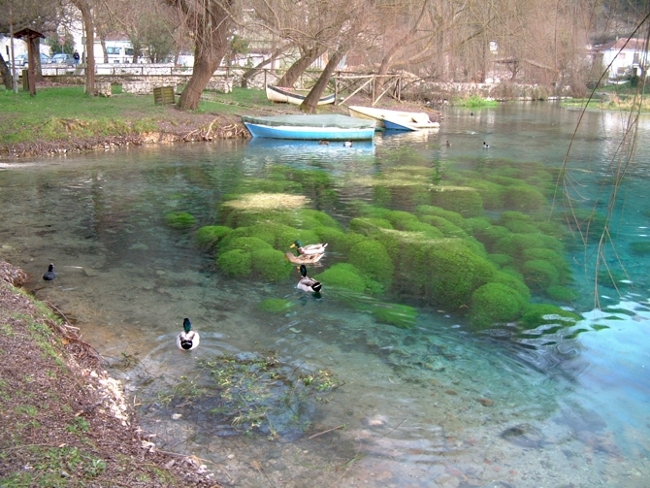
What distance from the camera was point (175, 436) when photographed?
5215 mm

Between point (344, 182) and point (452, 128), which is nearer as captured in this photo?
point (344, 182)

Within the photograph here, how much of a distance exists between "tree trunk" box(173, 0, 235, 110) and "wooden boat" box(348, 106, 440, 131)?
26.7 feet

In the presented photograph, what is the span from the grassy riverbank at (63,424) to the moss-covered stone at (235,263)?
3.27 m

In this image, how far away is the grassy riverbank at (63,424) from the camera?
148 inches

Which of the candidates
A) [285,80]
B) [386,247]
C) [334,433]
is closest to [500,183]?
[386,247]

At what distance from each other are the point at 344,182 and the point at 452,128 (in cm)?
1541

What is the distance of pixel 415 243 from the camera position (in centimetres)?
1057

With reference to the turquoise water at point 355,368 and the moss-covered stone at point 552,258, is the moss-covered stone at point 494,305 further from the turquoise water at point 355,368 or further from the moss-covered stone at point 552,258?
the moss-covered stone at point 552,258

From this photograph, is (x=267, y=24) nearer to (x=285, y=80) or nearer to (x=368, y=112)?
(x=368, y=112)

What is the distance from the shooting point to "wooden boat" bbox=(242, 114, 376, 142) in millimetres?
23609

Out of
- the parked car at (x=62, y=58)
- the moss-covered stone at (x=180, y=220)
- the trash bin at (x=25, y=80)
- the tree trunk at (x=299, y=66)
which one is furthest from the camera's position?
the parked car at (x=62, y=58)

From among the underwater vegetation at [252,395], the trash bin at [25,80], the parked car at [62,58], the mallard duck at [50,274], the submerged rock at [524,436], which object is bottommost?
the submerged rock at [524,436]

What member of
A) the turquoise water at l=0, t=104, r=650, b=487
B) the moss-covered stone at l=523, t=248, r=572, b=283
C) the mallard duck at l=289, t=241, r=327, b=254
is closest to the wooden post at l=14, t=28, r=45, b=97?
the turquoise water at l=0, t=104, r=650, b=487

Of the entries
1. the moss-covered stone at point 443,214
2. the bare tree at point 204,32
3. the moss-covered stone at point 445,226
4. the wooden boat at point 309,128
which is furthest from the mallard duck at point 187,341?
the wooden boat at point 309,128
